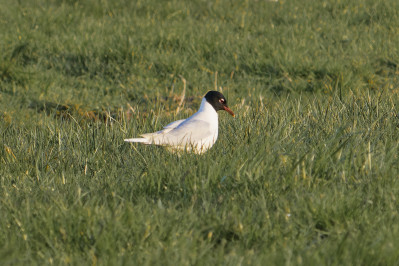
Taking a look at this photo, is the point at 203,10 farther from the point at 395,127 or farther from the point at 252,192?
the point at 252,192

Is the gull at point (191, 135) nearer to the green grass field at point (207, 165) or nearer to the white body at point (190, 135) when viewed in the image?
the white body at point (190, 135)

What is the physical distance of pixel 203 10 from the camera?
11117 mm

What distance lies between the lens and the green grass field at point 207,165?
287cm

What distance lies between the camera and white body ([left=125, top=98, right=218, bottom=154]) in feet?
14.7

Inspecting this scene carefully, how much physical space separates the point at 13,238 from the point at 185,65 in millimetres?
6134

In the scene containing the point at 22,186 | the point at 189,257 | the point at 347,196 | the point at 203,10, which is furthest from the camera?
the point at 203,10

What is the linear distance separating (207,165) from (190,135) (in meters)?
1.02

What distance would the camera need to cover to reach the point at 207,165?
3.67 metres

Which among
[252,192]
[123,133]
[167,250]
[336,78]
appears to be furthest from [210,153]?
[336,78]

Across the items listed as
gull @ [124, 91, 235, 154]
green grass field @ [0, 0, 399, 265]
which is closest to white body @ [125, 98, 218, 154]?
gull @ [124, 91, 235, 154]

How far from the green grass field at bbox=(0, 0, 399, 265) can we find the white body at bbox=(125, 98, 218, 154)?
110 millimetres

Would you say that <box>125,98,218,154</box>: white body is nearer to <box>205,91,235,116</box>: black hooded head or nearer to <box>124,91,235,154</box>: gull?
<box>124,91,235,154</box>: gull

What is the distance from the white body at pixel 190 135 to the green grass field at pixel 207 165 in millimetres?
110

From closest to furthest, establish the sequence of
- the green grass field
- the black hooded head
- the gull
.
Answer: the green grass field, the gull, the black hooded head
